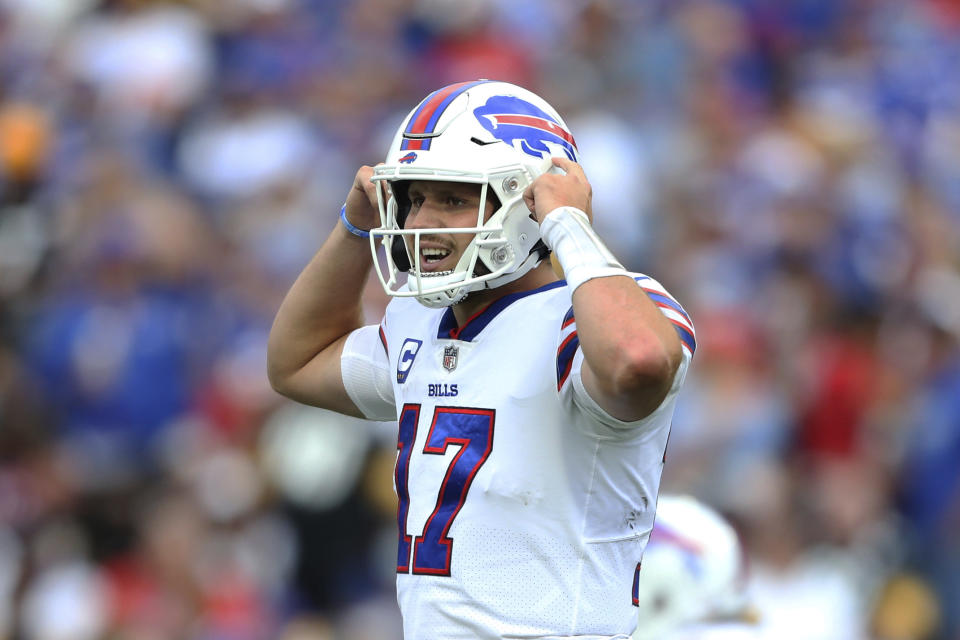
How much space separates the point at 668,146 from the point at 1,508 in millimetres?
4596

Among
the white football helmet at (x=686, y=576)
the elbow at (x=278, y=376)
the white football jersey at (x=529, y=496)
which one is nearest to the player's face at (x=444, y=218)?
the white football jersey at (x=529, y=496)

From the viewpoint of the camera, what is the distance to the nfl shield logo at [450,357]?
366cm

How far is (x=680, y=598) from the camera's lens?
15.6ft

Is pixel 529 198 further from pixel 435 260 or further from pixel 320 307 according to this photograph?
pixel 320 307

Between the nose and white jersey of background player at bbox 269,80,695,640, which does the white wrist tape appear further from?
the nose

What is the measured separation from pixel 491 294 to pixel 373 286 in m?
4.78

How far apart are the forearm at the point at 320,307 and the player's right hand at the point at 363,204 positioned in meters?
0.05

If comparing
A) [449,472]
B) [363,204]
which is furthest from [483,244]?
[363,204]

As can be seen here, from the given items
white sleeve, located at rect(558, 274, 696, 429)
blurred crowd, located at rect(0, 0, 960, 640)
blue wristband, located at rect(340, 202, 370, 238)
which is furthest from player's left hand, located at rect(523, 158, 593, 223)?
blurred crowd, located at rect(0, 0, 960, 640)

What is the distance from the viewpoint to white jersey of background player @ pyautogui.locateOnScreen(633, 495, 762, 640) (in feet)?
15.4

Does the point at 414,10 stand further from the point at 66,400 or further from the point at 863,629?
the point at 863,629

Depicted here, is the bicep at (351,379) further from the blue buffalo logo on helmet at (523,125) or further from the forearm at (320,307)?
the blue buffalo logo on helmet at (523,125)

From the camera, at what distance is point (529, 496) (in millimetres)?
3451

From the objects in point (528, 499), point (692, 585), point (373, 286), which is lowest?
point (692, 585)
